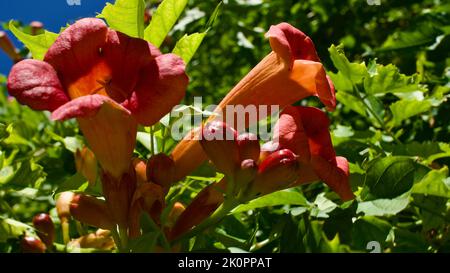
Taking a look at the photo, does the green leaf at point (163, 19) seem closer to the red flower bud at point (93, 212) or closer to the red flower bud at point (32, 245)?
the red flower bud at point (93, 212)

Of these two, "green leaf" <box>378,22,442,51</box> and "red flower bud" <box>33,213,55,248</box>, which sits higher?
"green leaf" <box>378,22,442,51</box>

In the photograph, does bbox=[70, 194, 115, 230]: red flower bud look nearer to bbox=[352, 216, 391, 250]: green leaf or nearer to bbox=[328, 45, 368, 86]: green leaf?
bbox=[352, 216, 391, 250]: green leaf

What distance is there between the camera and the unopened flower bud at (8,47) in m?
4.95

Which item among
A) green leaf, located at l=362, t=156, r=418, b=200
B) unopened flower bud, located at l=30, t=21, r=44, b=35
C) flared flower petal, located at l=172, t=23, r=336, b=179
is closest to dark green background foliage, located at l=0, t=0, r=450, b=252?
green leaf, located at l=362, t=156, r=418, b=200

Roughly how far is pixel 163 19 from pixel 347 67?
911mm

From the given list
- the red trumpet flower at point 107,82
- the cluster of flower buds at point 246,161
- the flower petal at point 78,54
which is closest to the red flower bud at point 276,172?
the cluster of flower buds at point 246,161

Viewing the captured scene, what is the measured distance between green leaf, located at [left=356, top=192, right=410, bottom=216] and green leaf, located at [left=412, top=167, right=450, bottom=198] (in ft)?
0.49

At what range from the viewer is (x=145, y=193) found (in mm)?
1761

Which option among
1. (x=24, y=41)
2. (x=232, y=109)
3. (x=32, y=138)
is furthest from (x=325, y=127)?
(x=32, y=138)

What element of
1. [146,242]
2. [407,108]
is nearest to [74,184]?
[146,242]

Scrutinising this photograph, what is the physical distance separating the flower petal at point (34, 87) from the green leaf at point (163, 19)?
1.45 feet

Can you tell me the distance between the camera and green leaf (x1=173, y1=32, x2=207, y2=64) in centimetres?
192

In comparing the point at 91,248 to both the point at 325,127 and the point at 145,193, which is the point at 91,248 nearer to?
the point at 145,193

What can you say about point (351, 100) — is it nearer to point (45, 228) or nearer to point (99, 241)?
point (99, 241)
